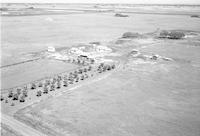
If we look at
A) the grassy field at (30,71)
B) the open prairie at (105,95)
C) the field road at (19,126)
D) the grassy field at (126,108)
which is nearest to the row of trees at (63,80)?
the open prairie at (105,95)

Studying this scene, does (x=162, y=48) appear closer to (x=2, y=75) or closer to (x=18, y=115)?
(x=2, y=75)

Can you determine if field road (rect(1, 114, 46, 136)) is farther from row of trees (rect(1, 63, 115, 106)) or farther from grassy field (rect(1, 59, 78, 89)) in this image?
grassy field (rect(1, 59, 78, 89))

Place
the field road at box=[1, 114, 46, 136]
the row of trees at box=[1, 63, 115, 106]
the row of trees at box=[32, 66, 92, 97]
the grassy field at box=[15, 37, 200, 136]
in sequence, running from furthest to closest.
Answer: the row of trees at box=[32, 66, 92, 97] → the row of trees at box=[1, 63, 115, 106] → the grassy field at box=[15, 37, 200, 136] → the field road at box=[1, 114, 46, 136]

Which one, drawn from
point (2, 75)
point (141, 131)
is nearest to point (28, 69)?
point (2, 75)

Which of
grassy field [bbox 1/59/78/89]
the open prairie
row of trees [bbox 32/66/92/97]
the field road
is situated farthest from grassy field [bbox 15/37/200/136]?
grassy field [bbox 1/59/78/89]

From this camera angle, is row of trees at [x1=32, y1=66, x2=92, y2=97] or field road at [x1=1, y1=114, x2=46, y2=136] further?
row of trees at [x1=32, y1=66, x2=92, y2=97]

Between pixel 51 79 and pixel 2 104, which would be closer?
pixel 2 104

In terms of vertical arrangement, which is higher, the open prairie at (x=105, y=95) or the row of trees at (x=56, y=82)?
the row of trees at (x=56, y=82)

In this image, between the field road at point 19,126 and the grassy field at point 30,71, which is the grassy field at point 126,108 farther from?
the grassy field at point 30,71
